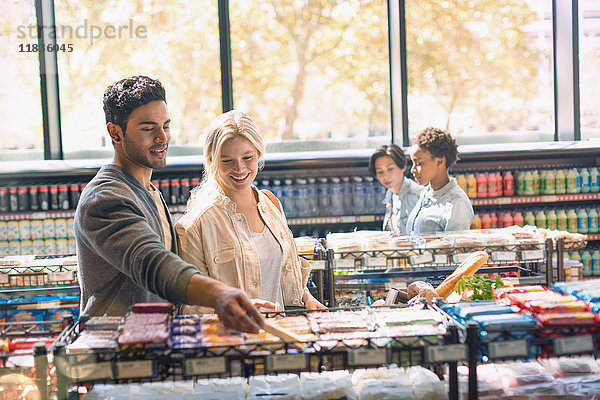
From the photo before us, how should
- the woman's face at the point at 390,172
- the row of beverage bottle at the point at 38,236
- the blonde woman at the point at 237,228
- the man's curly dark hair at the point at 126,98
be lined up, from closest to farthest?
1. the man's curly dark hair at the point at 126,98
2. the blonde woman at the point at 237,228
3. the woman's face at the point at 390,172
4. the row of beverage bottle at the point at 38,236

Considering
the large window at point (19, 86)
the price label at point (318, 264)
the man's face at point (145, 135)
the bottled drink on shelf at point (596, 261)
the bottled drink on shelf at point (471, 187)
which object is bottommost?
the bottled drink on shelf at point (596, 261)

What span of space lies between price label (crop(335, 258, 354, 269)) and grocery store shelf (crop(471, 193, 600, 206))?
3.30 metres

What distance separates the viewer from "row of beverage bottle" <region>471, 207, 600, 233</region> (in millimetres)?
6355

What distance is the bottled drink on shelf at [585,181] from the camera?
648cm

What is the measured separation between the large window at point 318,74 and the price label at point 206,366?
19.3 ft

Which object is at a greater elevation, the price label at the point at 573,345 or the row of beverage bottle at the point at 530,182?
the row of beverage bottle at the point at 530,182

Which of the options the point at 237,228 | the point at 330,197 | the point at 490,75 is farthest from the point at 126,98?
the point at 490,75

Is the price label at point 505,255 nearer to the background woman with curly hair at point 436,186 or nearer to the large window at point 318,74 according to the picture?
the background woman with curly hair at point 436,186

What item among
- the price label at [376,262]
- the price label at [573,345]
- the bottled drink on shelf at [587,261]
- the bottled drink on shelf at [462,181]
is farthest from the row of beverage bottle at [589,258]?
the price label at [573,345]

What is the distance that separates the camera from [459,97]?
7656 millimetres

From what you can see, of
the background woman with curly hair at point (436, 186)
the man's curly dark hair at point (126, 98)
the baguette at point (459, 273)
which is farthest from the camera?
the background woman with curly hair at point (436, 186)

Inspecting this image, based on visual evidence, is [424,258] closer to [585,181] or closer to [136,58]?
[585,181]

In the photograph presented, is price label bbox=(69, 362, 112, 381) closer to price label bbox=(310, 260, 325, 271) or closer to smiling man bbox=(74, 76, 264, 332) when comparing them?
smiling man bbox=(74, 76, 264, 332)

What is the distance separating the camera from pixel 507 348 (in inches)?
67.6
